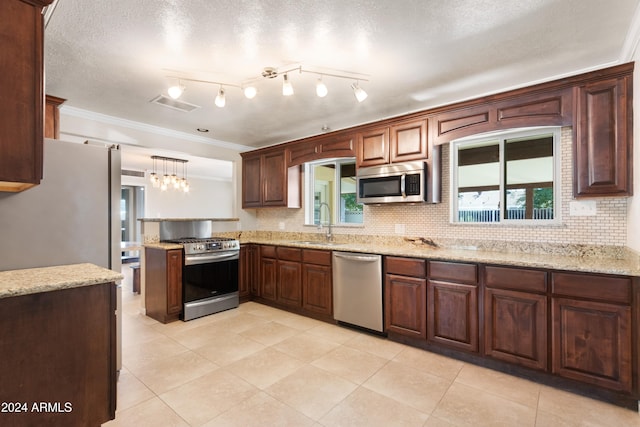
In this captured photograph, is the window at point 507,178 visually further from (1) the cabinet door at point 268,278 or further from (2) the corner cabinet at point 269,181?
(1) the cabinet door at point 268,278

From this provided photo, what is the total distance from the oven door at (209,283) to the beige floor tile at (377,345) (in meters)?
1.85

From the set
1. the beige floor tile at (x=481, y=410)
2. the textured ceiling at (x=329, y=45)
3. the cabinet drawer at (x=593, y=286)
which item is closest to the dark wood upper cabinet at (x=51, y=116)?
the textured ceiling at (x=329, y=45)

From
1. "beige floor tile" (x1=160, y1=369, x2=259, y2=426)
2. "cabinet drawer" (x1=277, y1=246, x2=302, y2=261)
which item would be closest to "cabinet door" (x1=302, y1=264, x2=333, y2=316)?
"cabinet drawer" (x1=277, y1=246, x2=302, y2=261)

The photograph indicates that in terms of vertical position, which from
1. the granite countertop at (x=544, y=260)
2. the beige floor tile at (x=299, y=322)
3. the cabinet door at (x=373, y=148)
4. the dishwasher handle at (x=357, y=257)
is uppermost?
the cabinet door at (x=373, y=148)

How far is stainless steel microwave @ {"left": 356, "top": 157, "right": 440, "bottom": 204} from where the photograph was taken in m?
3.12

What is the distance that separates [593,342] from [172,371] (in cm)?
305

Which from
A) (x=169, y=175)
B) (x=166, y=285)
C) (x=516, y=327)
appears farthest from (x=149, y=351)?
(x=169, y=175)

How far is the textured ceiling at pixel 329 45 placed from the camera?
1.77 metres

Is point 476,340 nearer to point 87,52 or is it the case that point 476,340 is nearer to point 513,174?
point 513,174

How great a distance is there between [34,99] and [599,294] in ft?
11.1

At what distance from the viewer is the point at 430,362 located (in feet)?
8.59

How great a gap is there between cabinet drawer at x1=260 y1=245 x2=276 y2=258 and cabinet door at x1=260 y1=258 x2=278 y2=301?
56 millimetres

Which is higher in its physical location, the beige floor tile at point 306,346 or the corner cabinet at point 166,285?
the corner cabinet at point 166,285

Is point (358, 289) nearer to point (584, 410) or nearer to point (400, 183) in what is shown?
point (400, 183)
